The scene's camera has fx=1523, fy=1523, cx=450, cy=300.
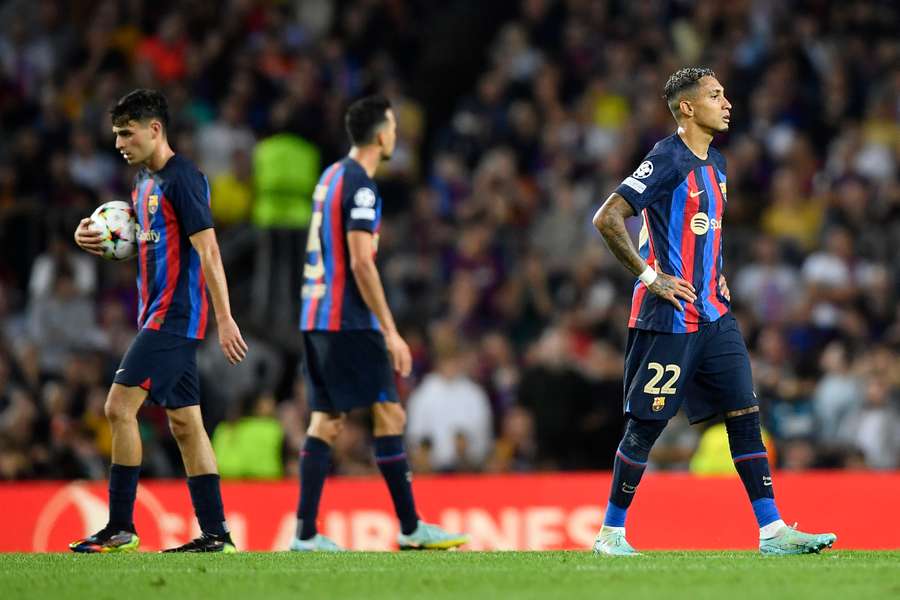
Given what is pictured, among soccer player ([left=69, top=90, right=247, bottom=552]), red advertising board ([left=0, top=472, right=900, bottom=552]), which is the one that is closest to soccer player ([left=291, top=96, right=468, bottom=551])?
soccer player ([left=69, top=90, right=247, bottom=552])

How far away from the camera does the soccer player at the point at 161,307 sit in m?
8.29

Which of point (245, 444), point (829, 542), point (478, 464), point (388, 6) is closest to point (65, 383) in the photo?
point (245, 444)

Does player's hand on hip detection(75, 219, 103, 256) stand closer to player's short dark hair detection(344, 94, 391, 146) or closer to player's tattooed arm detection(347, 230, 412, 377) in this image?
player's tattooed arm detection(347, 230, 412, 377)

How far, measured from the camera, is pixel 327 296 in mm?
9320

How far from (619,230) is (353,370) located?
7.37ft

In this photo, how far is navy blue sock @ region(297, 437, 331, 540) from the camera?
30.5 feet

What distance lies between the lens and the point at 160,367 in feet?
27.3

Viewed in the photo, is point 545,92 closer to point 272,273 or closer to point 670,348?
point 272,273

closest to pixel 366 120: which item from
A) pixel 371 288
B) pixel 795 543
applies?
pixel 371 288

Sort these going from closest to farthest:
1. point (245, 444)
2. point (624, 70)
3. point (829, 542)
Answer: point (829, 542) < point (245, 444) < point (624, 70)

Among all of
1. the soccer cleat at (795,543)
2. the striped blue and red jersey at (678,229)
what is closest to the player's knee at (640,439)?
the striped blue and red jersey at (678,229)

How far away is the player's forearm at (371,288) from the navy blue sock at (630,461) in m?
1.79

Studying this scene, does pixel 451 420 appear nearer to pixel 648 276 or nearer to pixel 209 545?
pixel 209 545

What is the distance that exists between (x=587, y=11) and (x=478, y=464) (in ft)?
22.6
